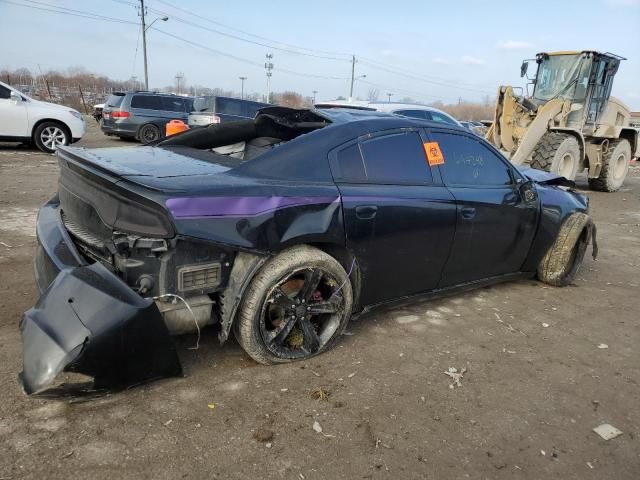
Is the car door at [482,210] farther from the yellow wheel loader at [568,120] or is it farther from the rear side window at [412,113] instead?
the yellow wheel loader at [568,120]

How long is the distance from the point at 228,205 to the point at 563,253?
3408 mm

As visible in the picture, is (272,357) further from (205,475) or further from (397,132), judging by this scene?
(397,132)

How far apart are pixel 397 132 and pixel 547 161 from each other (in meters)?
7.82

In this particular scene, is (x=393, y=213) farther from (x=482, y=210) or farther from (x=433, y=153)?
(x=482, y=210)

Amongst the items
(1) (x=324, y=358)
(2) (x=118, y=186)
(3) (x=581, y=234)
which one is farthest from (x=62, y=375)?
(3) (x=581, y=234)

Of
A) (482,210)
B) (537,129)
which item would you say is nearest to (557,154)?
(537,129)

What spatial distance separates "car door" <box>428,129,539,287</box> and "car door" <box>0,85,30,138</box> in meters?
10.3

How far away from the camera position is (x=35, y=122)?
35.8ft

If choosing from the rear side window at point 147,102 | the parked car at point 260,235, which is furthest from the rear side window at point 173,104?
the parked car at point 260,235

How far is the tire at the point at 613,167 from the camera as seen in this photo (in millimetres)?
11500

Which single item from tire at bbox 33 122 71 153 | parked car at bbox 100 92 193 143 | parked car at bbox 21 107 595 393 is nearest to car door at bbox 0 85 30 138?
tire at bbox 33 122 71 153

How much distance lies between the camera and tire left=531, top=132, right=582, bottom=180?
9953mm

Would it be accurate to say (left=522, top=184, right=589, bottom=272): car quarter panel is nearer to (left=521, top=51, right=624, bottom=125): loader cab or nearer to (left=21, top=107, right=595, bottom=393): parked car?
(left=21, top=107, right=595, bottom=393): parked car

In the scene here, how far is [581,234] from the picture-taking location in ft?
15.6
